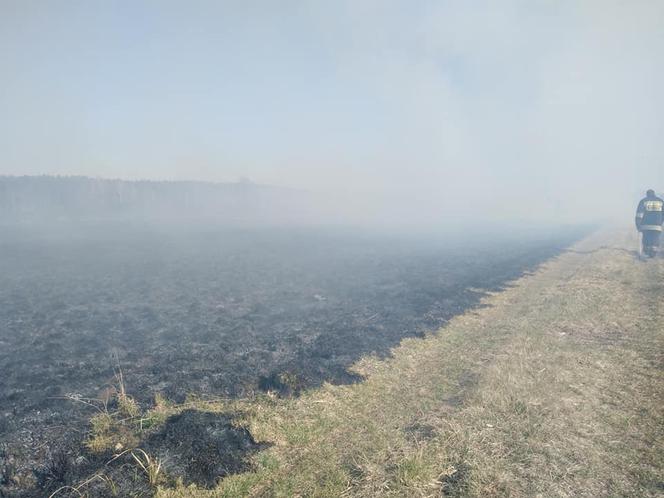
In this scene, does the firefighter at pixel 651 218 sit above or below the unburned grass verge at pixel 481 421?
above

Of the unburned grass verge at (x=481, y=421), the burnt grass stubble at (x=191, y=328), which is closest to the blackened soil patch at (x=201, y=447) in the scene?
the burnt grass stubble at (x=191, y=328)

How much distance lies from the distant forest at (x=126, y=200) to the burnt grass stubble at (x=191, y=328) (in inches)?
1542

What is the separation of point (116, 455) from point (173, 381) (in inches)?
133

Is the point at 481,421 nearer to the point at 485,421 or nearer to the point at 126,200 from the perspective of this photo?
the point at 485,421

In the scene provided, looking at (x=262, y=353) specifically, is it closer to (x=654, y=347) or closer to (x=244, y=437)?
(x=244, y=437)

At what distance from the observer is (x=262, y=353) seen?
1166 cm

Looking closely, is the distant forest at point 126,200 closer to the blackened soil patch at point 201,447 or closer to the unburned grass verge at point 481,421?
the unburned grass verge at point 481,421

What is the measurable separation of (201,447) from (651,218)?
2744 centimetres

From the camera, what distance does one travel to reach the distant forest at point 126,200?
6272cm

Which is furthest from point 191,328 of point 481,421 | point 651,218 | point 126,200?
point 126,200

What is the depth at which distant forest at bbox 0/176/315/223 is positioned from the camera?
62.7m

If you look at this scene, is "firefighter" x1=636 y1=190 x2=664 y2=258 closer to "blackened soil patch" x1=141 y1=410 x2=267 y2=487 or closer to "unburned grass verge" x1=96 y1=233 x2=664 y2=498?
"unburned grass verge" x1=96 y1=233 x2=664 y2=498

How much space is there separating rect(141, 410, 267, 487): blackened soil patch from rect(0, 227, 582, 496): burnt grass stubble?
1.1 inches

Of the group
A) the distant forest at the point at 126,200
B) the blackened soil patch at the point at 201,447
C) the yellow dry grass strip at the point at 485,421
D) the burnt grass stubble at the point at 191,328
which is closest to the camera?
the yellow dry grass strip at the point at 485,421
